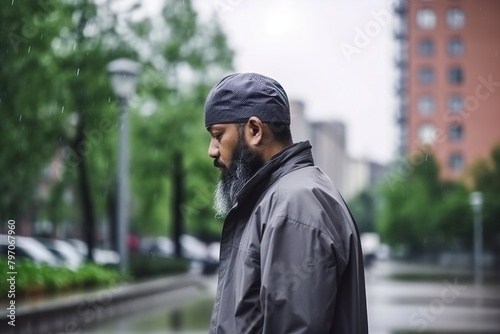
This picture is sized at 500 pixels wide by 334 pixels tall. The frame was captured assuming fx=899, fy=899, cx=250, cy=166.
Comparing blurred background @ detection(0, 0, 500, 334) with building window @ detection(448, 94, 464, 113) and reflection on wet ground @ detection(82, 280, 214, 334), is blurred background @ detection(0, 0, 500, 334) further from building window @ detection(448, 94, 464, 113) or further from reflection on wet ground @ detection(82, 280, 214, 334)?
building window @ detection(448, 94, 464, 113)

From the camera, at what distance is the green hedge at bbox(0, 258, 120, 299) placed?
1351 centimetres

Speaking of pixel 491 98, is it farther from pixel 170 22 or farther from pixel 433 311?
pixel 433 311

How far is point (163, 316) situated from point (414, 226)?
154ft

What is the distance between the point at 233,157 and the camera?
267 centimetres

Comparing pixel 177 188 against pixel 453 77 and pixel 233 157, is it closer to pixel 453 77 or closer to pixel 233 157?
pixel 233 157

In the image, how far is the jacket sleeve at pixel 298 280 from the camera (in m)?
2.27

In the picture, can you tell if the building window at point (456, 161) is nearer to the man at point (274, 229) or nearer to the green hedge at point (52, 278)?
the green hedge at point (52, 278)

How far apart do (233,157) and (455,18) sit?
289ft

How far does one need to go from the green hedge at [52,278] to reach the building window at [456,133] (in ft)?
235

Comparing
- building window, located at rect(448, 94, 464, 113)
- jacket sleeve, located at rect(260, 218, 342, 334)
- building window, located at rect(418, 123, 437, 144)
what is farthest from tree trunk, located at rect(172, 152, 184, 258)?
building window, located at rect(418, 123, 437, 144)

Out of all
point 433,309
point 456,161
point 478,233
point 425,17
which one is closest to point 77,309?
point 433,309

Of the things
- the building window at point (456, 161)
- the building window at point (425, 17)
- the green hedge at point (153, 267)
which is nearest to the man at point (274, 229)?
the green hedge at point (153, 267)

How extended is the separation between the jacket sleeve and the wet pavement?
10.9 m

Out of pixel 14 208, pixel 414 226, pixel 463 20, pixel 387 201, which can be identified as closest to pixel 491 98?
pixel 463 20
